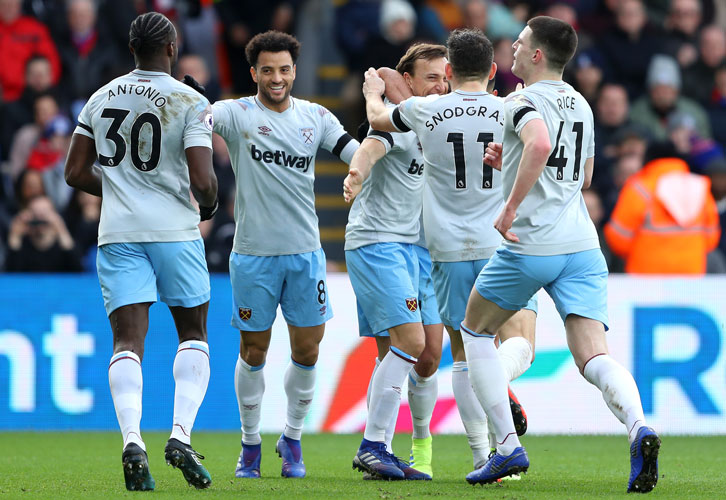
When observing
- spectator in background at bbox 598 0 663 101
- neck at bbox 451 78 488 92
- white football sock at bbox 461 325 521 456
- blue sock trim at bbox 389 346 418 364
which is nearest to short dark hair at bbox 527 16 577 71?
neck at bbox 451 78 488 92

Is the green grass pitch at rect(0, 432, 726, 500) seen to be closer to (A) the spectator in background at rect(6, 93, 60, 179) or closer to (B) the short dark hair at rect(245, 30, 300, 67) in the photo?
(B) the short dark hair at rect(245, 30, 300, 67)

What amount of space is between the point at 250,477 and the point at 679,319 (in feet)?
16.7

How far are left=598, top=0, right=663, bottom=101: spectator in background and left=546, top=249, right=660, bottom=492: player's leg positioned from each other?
9265 mm

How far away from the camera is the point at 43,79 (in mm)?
13719

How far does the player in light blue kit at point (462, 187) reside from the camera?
23.3 feet

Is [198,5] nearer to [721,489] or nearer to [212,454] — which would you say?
[212,454]

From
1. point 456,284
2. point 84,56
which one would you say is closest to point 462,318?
point 456,284

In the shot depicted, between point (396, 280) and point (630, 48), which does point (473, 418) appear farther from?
point (630, 48)

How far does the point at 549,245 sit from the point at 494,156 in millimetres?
608

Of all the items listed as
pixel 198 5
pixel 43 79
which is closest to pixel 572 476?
pixel 43 79

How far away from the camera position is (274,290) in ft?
25.1

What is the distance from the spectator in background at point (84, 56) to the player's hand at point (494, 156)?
8225 mm

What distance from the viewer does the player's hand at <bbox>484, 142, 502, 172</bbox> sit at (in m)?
6.71

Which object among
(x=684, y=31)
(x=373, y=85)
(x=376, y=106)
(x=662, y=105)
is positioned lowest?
(x=662, y=105)
